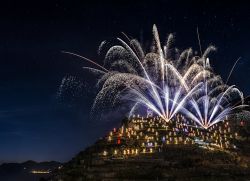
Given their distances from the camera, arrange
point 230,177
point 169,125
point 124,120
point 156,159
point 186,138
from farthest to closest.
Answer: point 124,120
point 169,125
point 186,138
point 156,159
point 230,177

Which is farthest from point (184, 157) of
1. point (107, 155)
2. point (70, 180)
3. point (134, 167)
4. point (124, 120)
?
point (124, 120)

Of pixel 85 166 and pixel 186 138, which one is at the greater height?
pixel 186 138

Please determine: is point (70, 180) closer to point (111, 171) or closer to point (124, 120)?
point (111, 171)

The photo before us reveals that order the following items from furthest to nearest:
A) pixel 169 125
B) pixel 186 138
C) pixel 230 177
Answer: pixel 169 125 → pixel 186 138 → pixel 230 177

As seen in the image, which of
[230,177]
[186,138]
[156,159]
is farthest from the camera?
[186,138]

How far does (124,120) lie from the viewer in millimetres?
109500

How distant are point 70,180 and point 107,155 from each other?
939 cm

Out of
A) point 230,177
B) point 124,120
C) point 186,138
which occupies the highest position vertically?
point 124,120

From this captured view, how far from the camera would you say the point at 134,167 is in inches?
2904

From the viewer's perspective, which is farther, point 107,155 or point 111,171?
point 107,155

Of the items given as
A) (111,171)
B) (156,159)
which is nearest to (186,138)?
(156,159)

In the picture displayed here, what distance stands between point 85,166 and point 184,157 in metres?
18.3

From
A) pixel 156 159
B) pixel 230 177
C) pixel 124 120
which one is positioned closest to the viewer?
pixel 230 177

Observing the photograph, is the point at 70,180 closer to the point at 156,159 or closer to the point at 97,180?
the point at 97,180
